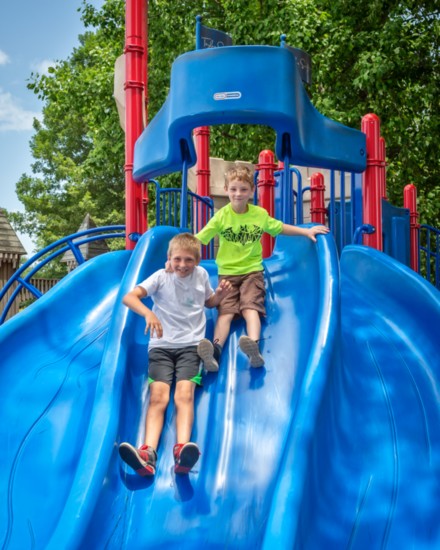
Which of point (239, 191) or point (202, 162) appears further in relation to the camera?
point (202, 162)

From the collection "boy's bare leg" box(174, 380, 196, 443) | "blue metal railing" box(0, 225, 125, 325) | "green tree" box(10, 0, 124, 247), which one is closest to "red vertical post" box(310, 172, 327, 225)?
"blue metal railing" box(0, 225, 125, 325)

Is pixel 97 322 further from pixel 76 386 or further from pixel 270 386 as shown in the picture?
pixel 270 386

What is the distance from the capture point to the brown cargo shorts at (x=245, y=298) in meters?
4.46

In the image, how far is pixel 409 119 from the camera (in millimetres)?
12883

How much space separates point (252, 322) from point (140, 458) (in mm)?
1321

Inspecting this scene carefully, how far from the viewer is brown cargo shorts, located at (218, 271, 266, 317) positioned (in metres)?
4.46

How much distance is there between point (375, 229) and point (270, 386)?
284cm

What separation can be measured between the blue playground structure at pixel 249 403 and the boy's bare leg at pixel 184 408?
108mm

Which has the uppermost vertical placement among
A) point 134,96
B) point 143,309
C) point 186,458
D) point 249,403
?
point 134,96

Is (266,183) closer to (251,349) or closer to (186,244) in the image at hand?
(186,244)

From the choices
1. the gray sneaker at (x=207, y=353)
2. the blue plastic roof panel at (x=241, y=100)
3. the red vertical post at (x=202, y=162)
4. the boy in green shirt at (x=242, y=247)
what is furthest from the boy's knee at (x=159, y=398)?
the red vertical post at (x=202, y=162)

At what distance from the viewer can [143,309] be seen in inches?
153

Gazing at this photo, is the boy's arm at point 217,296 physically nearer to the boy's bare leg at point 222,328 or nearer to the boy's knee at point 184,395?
the boy's bare leg at point 222,328

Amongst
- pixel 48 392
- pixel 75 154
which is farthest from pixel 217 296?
pixel 75 154
